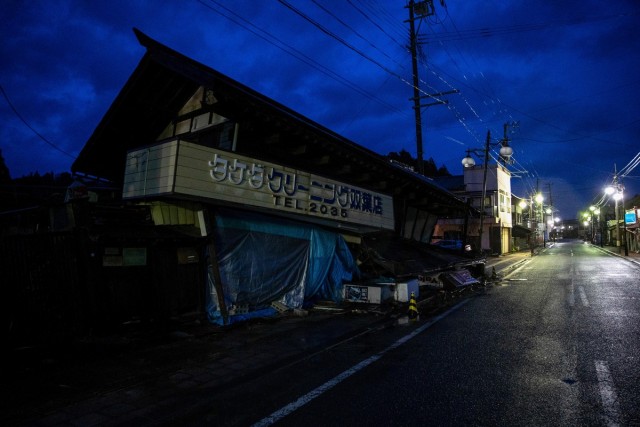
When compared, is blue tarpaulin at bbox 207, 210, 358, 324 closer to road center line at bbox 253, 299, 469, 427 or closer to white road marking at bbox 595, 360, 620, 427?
road center line at bbox 253, 299, 469, 427

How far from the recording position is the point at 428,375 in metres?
5.63

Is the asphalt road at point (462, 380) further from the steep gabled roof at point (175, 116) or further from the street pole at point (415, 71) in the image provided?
the street pole at point (415, 71)

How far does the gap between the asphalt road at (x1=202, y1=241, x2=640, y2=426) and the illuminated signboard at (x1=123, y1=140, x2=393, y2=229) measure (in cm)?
446

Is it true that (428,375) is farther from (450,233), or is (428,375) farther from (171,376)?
(450,233)

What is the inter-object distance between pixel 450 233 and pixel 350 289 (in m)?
35.2

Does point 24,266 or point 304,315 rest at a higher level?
point 24,266

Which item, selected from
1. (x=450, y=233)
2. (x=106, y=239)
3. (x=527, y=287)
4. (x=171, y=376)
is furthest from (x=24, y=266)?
(x=450, y=233)

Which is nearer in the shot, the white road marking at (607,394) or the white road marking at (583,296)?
the white road marking at (607,394)

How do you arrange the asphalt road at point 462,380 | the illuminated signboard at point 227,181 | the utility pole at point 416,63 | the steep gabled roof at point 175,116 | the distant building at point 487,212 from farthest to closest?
the distant building at point 487,212, the utility pole at point 416,63, the steep gabled roof at point 175,116, the illuminated signboard at point 227,181, the asphalt road at point 462,380

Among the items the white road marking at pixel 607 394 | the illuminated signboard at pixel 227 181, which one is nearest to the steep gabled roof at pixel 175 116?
the illuminated signboard at pixel 227 181

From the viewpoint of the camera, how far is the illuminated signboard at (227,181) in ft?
27.5

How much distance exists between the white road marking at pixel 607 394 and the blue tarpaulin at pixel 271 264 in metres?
7.36

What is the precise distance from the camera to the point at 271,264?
1056 cm

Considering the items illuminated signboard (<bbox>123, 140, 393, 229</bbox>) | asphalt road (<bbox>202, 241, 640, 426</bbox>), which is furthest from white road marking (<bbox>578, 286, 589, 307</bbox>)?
illuminated signboard (<bbox>123, 140, 393, 229</bbox>)
